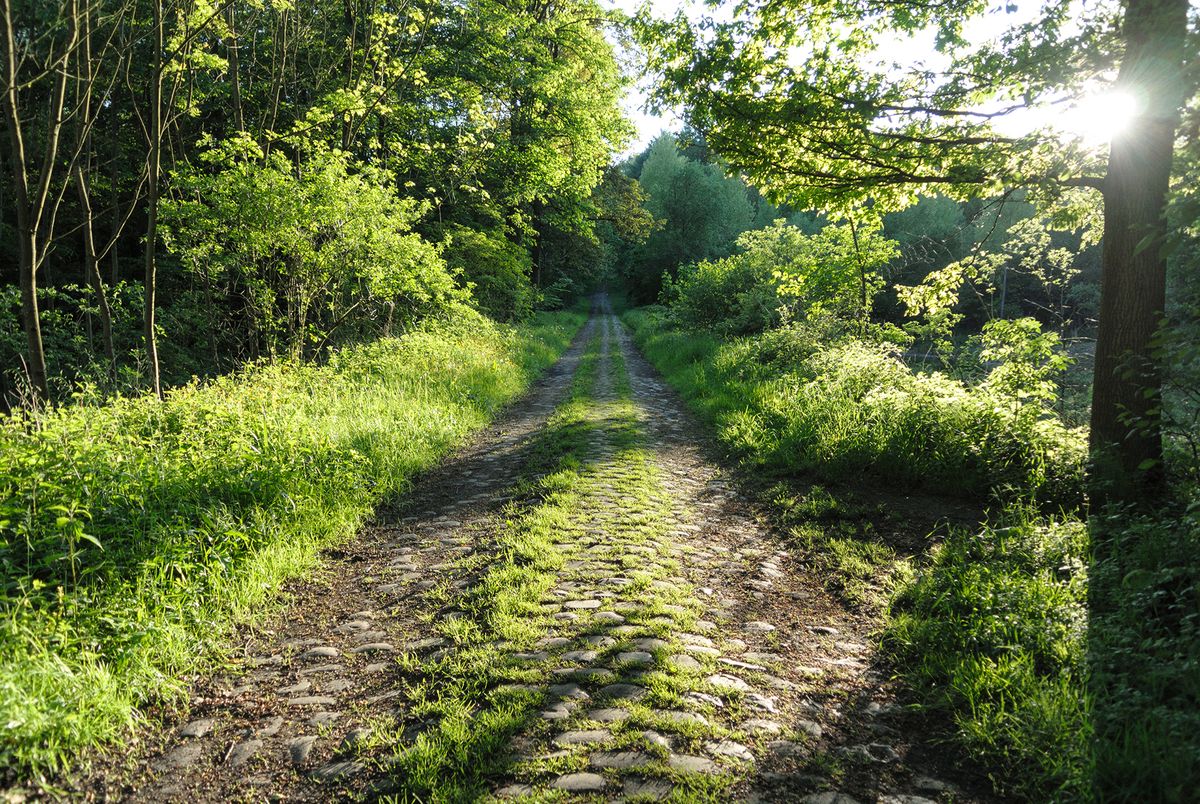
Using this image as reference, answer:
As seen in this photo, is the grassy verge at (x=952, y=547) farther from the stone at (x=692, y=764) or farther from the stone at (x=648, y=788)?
the stone at (x=648, y=788)

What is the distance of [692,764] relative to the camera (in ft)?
9.07

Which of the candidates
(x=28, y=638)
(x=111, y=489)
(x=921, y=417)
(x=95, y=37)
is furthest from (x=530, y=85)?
(x=28, y=638)

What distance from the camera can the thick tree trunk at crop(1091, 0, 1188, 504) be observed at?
15.5 feet

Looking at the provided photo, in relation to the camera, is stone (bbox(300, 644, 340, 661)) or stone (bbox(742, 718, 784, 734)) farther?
stone (bbox(300, 644, 340, 661))

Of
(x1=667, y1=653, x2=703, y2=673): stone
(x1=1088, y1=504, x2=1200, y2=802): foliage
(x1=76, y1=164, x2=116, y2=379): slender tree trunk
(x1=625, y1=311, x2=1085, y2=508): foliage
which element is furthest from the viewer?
(x1=76, y1=164, x2=116, y2=379): slender tree trunk

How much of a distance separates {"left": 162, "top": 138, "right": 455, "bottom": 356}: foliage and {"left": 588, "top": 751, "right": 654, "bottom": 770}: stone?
10189 millimetres

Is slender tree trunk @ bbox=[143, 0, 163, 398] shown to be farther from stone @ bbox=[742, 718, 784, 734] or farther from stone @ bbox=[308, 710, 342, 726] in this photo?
stone @ bbox=[742, 718, 784, 734]

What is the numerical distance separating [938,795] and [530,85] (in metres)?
21.5

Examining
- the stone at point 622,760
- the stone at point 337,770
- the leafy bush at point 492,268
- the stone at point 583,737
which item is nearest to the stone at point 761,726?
the stone at point 622,760

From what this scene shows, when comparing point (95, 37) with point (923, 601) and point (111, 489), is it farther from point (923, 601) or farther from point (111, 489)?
point (923, 601)

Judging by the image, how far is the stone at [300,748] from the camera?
113 inches

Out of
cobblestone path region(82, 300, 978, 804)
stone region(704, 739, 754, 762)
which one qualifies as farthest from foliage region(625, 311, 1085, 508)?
stone region(704, 739, 754, 762)

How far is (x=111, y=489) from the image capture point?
4.53m

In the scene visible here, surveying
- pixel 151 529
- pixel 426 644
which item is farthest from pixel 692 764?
pixel 151 529
